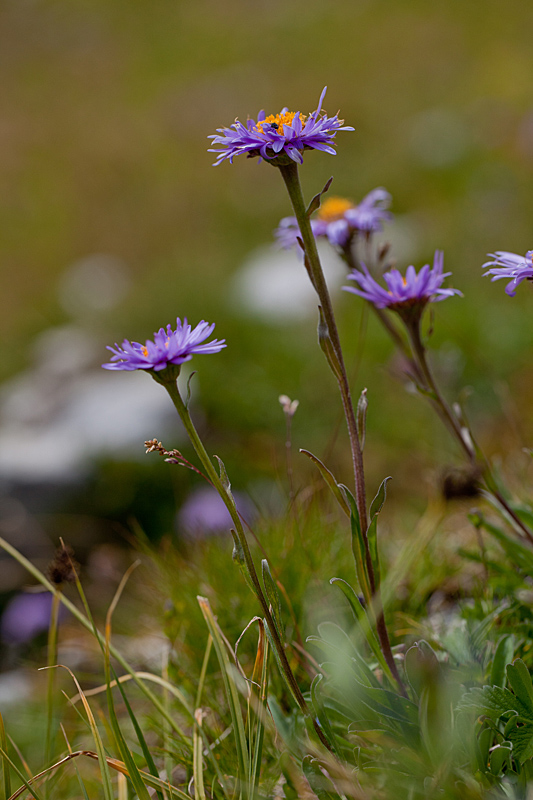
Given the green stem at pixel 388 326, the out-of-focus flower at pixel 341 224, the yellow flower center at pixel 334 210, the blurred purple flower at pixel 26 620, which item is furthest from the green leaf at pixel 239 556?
the blurred purple flower at pixel 26 620

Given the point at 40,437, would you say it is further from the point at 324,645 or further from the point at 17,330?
the point at 324,645

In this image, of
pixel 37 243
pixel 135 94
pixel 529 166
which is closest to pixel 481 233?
pixel 529 166

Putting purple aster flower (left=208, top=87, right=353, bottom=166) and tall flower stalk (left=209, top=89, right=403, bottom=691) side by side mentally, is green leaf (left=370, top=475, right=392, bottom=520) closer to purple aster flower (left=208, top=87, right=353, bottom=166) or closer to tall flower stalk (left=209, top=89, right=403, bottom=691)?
tall flower stalk (left=209, top=89, right=403, bottom=691)

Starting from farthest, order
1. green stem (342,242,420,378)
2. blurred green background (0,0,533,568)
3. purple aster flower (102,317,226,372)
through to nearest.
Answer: blurred green background (0,0,533,568), green stem (342,242,420,378), purple aster flower (102,317,226,372)

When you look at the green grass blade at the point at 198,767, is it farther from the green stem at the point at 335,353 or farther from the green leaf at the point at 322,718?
the green stem at the point at 335,353

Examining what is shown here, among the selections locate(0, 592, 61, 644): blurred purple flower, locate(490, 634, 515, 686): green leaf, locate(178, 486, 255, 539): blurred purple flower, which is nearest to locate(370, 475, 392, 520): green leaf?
locate(490, 634, 515, 686): green leaf
